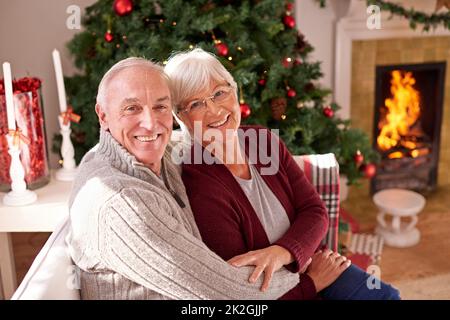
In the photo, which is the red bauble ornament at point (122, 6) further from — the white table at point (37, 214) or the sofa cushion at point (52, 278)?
the sofa cushion at point (52, 278)

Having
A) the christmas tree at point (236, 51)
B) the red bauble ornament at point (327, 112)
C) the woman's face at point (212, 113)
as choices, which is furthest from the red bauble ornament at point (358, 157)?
the woman's face at point (212, 113)

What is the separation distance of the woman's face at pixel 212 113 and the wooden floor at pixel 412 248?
1365 millimetres

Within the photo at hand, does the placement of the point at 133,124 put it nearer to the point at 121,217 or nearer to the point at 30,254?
the point at 121,217

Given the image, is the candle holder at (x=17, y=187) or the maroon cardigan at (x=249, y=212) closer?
the maroon cardigan at (x=249, y=212)

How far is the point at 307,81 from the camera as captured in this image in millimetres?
2361

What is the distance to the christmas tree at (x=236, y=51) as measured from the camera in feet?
6.92

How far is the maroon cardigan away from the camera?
4.37 ft

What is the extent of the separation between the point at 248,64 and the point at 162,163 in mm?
856

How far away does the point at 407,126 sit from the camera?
3.30 meters

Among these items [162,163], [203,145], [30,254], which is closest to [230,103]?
[203,145]

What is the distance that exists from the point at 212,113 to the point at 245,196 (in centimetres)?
24

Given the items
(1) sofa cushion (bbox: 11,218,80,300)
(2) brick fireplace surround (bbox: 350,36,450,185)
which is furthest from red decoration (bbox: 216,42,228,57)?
(2) brick fireplace surround (bbox: 350,36,450,185)

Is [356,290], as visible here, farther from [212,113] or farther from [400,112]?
[400,112]

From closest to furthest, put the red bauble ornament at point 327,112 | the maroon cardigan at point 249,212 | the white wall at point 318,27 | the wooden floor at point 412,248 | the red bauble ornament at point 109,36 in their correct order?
the maroon cardigan at point 249,212, the red bauble ornament at point 109,36, the red bauble ornament at point 327,112, the wooden floor at point 412,248, the white wall at point 318,27
